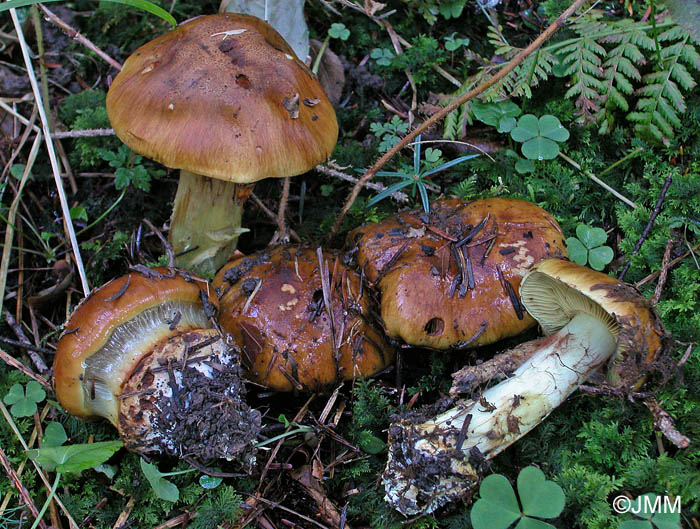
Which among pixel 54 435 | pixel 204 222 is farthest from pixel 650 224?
pixel 54 435

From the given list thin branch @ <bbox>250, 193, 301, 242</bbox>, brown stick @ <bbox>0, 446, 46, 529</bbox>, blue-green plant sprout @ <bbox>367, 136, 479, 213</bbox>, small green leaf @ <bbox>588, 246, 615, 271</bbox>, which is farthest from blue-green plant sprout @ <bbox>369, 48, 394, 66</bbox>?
brown stick @ <bbox>0, 446, 46, 529</bbox>

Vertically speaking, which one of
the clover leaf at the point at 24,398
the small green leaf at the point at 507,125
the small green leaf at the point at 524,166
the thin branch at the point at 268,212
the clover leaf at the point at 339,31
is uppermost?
the clover leaf at the point at 339,31

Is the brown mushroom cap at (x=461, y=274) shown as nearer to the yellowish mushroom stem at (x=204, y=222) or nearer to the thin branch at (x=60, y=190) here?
the yellowish mushroom stem at (x=204, y=222)

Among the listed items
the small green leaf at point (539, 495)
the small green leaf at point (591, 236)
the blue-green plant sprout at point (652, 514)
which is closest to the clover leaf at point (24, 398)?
the small green leaf at point (539, 495)

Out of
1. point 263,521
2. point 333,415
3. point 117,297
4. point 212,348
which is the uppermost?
point 117,297

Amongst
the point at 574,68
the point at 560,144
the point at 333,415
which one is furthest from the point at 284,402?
the point at 574,68

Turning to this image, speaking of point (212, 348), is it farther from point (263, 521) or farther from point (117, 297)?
point (263, 521)
